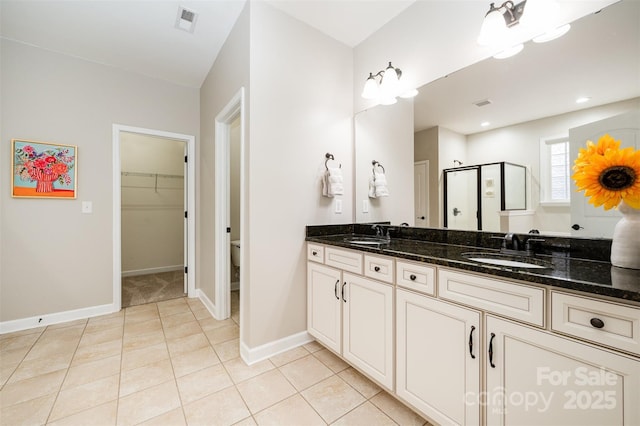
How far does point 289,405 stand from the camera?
146 cm

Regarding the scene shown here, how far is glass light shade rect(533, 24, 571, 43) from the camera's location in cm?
127

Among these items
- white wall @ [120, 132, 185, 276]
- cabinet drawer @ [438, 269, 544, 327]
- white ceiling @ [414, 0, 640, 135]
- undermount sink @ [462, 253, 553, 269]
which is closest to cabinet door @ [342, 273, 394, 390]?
cabinet drawer @ [438, 269, 544, 327]

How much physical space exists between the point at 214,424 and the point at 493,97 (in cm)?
242

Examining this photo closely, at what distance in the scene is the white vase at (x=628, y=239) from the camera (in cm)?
97

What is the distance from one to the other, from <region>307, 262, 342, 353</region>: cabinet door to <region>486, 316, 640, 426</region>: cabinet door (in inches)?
36.8

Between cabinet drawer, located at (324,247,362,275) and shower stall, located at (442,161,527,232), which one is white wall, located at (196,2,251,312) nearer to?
cabinet drawer, located at (324,247,362,275)

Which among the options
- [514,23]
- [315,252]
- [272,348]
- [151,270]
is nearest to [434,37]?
[514,23]

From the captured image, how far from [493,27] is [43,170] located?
3.83 m

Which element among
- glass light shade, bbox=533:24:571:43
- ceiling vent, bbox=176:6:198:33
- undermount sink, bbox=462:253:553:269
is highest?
ceiling vent, bbox=176:6:198:33

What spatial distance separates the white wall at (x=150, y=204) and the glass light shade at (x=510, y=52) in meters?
4.18

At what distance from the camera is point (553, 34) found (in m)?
1.30

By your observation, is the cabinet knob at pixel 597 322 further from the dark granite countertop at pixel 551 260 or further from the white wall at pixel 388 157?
the white wall at pixel 388 157

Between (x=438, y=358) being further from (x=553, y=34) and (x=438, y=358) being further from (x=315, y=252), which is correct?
(x=553, y=34)

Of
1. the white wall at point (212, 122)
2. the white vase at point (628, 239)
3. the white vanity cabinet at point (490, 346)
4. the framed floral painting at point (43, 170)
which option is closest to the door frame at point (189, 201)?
the white wall at point (212, 122)
